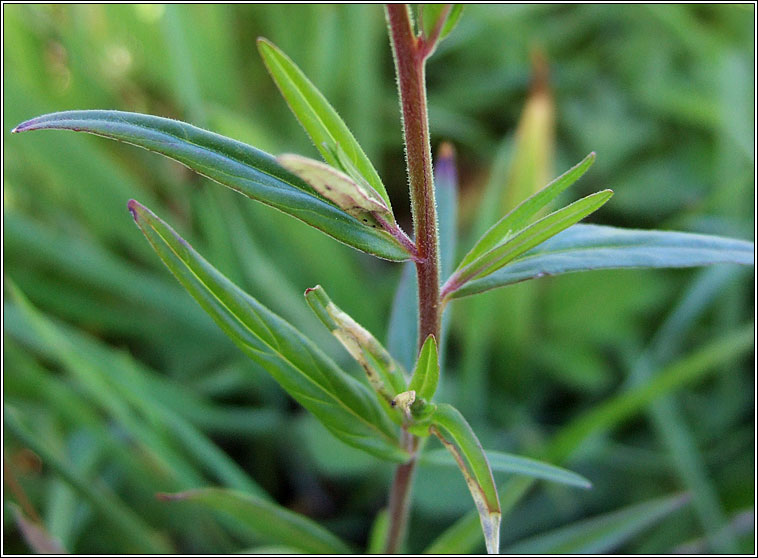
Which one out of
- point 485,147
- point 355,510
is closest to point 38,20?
point 485,147

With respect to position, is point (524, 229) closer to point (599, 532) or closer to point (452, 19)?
point (452, 19)

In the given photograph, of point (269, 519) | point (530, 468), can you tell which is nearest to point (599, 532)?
point (530, 468)

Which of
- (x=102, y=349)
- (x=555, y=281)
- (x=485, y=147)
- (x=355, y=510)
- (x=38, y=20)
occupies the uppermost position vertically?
(x=38, y=20)

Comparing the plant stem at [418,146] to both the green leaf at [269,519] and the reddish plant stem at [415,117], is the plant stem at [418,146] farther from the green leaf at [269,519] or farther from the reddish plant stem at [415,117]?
the green leaf at [269,519]

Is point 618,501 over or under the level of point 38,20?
under

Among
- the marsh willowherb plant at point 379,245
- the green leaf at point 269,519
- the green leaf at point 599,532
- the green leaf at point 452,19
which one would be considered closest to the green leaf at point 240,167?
the marsh willowherb plant at point 379,245

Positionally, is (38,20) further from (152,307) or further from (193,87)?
(152,307)

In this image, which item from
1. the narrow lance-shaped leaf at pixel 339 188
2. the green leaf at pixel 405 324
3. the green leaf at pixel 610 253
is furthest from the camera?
the green leaf at pixel 405 324
